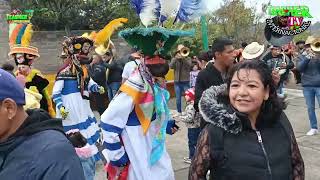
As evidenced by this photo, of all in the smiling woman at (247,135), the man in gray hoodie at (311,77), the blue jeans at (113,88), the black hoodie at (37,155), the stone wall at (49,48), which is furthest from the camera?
the stone wall at (49,48)

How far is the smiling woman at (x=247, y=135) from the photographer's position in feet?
8.24

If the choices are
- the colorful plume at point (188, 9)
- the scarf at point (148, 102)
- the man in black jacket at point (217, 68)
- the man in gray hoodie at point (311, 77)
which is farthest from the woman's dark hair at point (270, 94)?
the man in gray hoodie at point (311, 77)

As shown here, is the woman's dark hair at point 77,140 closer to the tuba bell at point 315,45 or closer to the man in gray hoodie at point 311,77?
the man in gray hoodie at point 311,77

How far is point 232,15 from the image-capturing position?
20.9m

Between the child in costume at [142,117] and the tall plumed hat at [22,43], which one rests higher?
the tall plumed hat at [22,43]

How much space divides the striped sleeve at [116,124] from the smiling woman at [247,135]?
3.57 ft

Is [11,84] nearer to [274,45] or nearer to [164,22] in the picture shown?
[164,22]

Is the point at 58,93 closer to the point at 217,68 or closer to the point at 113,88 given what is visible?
the point at 217,68

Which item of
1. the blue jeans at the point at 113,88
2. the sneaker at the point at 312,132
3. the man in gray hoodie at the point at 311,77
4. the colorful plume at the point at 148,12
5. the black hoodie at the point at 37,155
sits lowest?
the sneaker at the point at 312,132

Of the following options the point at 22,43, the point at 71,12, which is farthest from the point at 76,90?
the point at 71,12

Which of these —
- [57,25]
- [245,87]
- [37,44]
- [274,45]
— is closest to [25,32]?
[274,45]

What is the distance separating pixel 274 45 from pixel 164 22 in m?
3.80

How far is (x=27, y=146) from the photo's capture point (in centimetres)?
188

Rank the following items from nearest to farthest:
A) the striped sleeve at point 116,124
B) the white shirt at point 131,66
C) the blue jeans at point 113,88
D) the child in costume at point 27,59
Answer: the striped sleeve at point 116,124, the white shirt at point 131,66, the child in costume at point 27,59, the blue jeans at point 113,88
